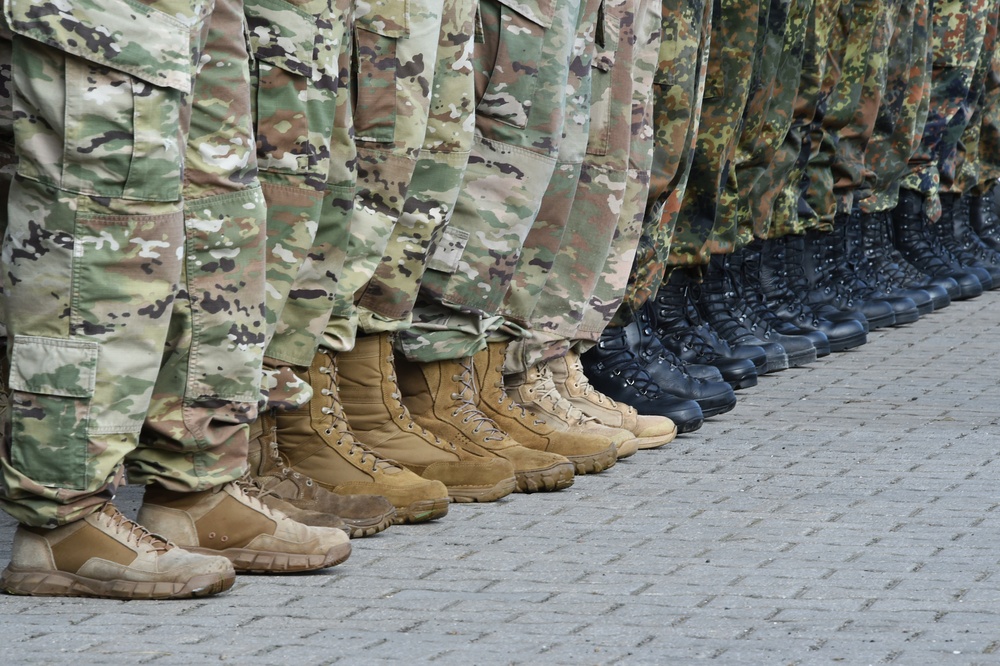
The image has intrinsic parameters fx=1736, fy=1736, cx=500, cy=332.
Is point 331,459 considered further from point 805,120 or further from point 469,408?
point 805,120

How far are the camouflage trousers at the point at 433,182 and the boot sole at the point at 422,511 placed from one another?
46cm

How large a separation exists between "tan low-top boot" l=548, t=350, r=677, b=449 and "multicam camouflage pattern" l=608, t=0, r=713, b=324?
466 millimetres

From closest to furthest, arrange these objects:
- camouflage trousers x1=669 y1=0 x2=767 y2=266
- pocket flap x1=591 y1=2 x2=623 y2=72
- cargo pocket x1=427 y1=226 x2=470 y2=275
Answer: cargo pocket x1=427 y1=226 x2=470 y2=275, pocket flap x1=591 y1=2 x2=623 y2=72, camouflage trousers x1=669 y1=0 x2=767 y2=266

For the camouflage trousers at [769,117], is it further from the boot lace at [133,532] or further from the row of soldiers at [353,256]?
the boot lace at [133,532]

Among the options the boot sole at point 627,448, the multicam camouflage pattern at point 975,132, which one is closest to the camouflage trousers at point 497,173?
the boot sole at point 627,448

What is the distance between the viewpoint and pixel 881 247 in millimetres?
9406

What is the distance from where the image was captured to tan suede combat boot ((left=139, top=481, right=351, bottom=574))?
12.2ft

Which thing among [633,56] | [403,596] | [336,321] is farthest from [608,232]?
[403,596]

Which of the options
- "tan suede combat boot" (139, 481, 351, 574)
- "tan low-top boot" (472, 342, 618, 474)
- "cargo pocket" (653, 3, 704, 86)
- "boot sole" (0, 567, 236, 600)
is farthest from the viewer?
"cargo pocket" (653, 3, 704, 86)

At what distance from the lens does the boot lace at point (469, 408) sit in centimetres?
482

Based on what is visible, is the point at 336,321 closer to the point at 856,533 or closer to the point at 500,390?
the point at 500,390

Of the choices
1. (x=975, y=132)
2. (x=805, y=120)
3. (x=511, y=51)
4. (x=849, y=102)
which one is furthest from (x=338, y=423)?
(x=975, y=132)

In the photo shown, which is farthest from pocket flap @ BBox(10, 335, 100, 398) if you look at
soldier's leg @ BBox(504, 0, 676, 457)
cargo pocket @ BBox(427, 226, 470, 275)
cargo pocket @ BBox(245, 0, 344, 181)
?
soldier's leg @ BBox(504, 0, 676, 457)

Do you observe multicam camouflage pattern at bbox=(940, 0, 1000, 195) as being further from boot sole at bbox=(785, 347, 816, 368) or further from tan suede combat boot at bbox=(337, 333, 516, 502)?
tan suede combat boot at bbox=(337, 333, 516, 502)
